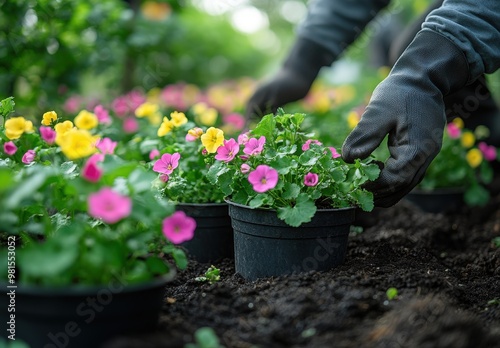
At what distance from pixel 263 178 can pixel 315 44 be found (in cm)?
148

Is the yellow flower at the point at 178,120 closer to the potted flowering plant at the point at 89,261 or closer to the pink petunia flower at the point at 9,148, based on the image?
the pink petunia flower at the point at 9,148

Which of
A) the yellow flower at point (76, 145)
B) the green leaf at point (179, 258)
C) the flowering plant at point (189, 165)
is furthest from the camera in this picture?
the flowering plant at point (189, 165)

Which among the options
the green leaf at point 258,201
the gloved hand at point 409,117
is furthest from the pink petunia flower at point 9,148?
the gloved hand at point 409,117

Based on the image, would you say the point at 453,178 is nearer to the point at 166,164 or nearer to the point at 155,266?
the point at 166,164

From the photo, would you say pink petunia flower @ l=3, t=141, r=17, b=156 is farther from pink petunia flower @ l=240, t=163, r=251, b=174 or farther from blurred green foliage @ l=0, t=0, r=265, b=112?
blurred green foliage @ l=0, t=0, r=265, b=112

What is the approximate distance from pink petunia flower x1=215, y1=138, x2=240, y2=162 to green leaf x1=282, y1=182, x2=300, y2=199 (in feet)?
0.60

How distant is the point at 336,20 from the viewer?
281 centimetres

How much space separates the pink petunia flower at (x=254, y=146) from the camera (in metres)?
1.62

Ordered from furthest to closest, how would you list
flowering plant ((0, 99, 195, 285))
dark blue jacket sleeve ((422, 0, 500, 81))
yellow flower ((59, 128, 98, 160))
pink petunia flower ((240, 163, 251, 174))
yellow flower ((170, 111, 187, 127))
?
yellow flower ((170, 111, 187, 127)) → dark blue jacket sleeve ((422, 0, 500, 81)) → pink petunia flower ((240, 163, 251, 174)) → yellow flower ((59, 128, 98, 160)) → flowering plant ((0, 99, 195, 285))

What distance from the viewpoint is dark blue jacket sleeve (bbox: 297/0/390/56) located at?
9.20 feet

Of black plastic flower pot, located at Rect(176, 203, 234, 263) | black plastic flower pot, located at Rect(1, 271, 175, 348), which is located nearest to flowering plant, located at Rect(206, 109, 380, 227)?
black plastic flower pot, located at Rect(176, 203, 234, 263)

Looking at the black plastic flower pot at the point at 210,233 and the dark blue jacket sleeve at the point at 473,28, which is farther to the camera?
the black plastic flower pot at the point at 210,233

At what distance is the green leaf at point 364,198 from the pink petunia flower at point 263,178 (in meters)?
0.28

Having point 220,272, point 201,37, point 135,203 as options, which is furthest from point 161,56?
point 135,203
